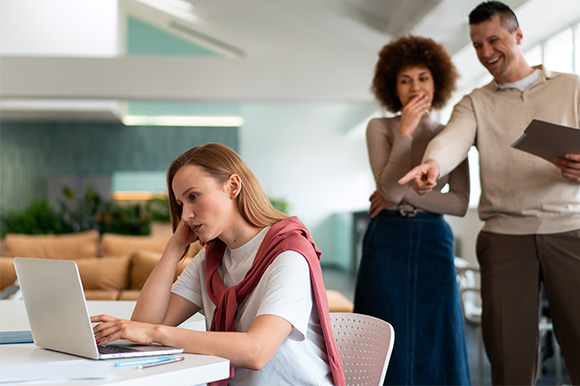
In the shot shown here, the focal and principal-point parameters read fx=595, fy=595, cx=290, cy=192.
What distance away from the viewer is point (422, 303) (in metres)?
2.23

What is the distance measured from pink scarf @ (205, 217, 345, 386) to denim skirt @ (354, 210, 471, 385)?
35.5 inches

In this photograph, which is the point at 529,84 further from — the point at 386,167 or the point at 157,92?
the point at 157,92

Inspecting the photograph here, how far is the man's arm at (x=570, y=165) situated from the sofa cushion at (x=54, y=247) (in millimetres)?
3999

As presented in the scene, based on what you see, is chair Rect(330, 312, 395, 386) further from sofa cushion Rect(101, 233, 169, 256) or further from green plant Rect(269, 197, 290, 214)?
green plant Rect(269, 197, 290, 214)

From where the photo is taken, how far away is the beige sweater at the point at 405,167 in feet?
7.20

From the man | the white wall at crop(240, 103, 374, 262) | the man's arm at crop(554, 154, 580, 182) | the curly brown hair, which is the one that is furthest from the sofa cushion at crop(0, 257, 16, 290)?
the white wall at crop(240, 103, 374, 262)

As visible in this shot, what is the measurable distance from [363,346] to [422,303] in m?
0.74

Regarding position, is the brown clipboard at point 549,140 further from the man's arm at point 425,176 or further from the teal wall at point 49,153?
the teal wall at point 49,153

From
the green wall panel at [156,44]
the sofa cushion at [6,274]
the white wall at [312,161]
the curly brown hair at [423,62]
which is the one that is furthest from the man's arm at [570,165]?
the white wall at [312,161]

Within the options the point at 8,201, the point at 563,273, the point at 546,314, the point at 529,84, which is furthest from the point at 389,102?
the point at 8,201

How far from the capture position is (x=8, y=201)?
10273 mm

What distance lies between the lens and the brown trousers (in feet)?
6.32

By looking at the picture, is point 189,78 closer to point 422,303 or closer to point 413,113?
point 413,113

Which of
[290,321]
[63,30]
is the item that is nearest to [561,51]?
[290,321]
